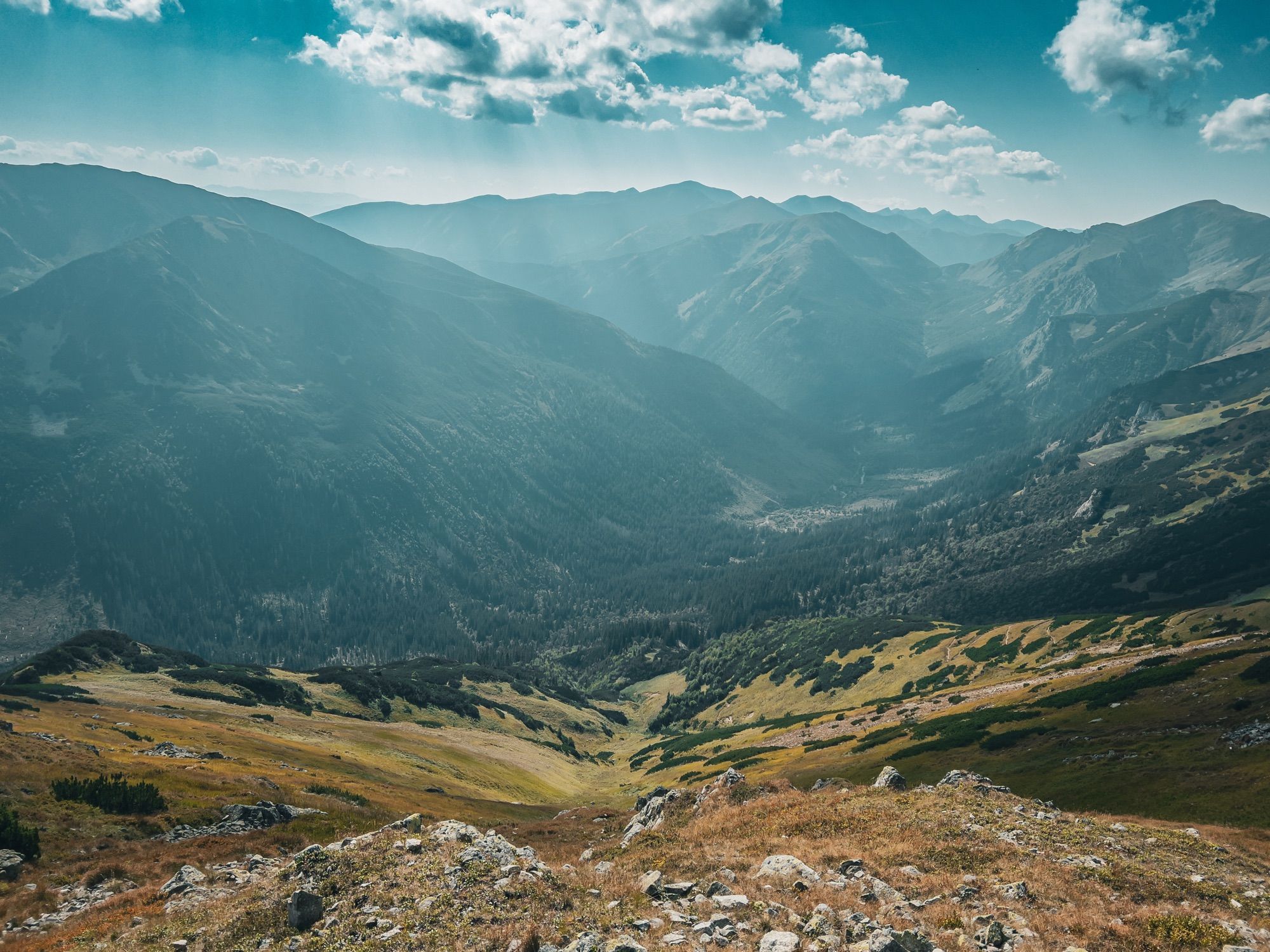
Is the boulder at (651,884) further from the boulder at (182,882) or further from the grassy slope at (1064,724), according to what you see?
the grassy slope at (1064,724)

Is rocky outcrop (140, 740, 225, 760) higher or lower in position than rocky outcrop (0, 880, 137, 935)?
lower

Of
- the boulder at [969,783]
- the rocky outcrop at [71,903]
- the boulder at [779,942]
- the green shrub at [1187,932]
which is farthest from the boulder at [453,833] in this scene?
the boulder at [969,783]

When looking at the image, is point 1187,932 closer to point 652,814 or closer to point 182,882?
point 652,814

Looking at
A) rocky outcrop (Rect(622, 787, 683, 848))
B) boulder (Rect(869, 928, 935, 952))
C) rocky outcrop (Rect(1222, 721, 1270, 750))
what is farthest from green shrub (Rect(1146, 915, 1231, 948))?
rocky outcrop (Rect(1222, 721, 1270, 750))

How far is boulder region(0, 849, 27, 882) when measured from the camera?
31156mm

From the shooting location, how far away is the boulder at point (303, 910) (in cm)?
2314

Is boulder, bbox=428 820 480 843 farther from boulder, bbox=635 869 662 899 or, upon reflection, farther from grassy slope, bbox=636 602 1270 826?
grassy slope, bbox=636 602 1270 826

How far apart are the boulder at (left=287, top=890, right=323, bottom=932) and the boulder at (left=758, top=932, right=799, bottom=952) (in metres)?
14.8

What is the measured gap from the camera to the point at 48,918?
28234mm

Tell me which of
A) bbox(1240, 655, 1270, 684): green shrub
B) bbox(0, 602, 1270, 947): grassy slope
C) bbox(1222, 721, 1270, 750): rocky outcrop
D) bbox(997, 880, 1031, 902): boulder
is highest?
bbox(997, 880, 1031, 902): boulder

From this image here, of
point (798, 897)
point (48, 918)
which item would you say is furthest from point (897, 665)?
point (48, 918)

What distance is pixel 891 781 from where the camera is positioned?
41.5m

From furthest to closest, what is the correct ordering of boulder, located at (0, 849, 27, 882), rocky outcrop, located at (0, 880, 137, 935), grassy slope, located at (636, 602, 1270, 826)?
grassy slope, located at (636, 602, 1270, 826) < boulder, located at (0, 849, 27, 882) < rocky outcrop, located at (0, 880, 137, 935)

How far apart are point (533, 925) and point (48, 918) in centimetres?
2203
